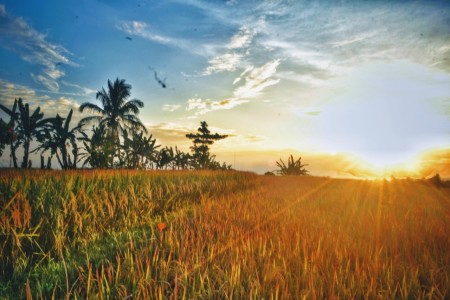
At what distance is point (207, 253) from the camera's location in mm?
2891

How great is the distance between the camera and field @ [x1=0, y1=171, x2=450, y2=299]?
2082 millimetres

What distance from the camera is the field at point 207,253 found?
208cm

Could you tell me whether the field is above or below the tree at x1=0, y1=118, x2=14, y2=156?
below

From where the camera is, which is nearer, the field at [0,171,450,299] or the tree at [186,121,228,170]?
the field at [0,171,450,299]

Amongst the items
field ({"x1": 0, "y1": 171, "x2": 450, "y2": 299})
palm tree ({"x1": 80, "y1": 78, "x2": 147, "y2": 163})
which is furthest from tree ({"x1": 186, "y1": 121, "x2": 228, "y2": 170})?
field ({"x1": 0, "y1": 171, "x2": 450, "y2": 299})

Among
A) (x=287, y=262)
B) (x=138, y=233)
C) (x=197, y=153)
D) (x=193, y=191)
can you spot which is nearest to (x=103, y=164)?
(x=193, y=191)

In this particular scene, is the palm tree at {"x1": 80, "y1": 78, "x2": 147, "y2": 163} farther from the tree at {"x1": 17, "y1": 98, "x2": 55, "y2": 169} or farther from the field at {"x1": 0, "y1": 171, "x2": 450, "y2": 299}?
the field at {"x1": 0, "y1": 171, "x2": 450, "y2": 299}

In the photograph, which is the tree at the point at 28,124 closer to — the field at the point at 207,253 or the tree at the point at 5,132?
the tree at the point at 5,132

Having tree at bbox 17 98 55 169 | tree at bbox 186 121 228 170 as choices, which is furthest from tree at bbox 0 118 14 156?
tree at bbox 186 121 228 170

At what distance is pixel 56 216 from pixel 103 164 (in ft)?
44.9

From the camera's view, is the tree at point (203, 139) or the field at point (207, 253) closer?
the field at point (207, 253)

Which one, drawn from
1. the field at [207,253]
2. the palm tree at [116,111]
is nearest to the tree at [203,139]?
the palm tree at [116,111]

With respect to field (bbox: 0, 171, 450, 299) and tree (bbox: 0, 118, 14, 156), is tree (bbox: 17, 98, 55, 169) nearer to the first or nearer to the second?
tree (bbox: 0, 118, 14, 156)

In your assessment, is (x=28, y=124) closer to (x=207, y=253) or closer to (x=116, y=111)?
(x=116, y=111)
